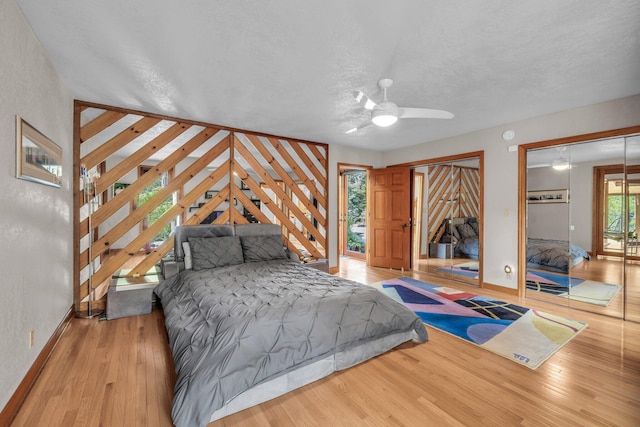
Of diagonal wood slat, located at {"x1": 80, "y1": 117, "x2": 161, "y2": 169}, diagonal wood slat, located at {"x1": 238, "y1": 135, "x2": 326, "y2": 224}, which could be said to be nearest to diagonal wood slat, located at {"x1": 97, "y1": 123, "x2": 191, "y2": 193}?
diagonal wood slat, located at {"x1": 80, "y1": 117, "x2": 161, "y2": 169}

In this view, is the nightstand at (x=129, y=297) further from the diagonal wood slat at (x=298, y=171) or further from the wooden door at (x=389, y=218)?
the wooden door at (x=389, y=218)

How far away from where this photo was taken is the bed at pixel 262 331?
68.4 inches

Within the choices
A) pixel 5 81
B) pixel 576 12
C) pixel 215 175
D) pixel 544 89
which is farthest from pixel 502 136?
pixel 5 81

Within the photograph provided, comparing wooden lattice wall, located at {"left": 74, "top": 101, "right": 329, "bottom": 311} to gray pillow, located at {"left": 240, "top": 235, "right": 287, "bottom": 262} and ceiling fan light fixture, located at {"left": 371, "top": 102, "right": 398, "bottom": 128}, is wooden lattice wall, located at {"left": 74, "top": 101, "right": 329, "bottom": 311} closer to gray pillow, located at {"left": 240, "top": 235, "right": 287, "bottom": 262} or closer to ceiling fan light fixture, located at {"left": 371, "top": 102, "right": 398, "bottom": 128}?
gray pillow, located at {"left": 240, "top": 235, "right": 287, "bottom": 262}

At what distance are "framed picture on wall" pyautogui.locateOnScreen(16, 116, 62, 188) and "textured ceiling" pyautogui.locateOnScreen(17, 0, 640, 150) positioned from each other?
30.4 inches

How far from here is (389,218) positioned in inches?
242

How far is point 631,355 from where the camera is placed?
2543 mm

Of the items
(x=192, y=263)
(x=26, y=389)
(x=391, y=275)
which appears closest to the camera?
(x=26, y=389)

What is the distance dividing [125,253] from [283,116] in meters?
2.84

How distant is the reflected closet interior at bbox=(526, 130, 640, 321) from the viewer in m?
3.43

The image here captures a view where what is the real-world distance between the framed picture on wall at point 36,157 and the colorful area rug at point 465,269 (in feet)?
18.9

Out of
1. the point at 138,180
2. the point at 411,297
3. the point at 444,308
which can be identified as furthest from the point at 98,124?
the point at 444,308

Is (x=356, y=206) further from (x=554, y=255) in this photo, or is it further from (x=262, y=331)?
(x=262, y=331)

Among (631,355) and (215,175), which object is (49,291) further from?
(631,355)
